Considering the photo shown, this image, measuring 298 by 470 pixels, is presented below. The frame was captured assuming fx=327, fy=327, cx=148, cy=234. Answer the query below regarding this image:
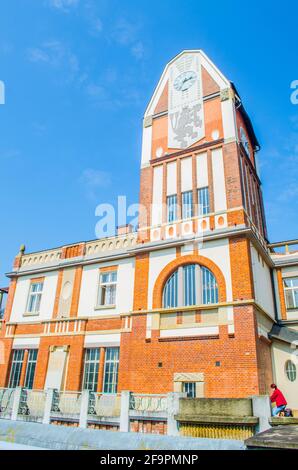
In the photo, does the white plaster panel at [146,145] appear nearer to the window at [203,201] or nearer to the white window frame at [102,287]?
the window at [203,201]

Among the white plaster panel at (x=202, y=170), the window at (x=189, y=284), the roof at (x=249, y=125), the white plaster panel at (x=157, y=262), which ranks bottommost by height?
the window at (x=189, y=284)

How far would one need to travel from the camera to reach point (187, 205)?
19531 mm

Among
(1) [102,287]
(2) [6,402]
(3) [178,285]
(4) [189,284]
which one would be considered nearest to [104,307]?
(1) [102,287]

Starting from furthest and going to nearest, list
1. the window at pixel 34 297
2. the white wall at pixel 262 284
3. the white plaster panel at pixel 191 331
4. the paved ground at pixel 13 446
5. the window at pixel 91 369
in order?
the window at pixel 34 297 < the window at pixel 91 369 < the white wall at pixel 262 284 < the white plaster panel at pixel 191 331 < the paved ground at pixel 13 446

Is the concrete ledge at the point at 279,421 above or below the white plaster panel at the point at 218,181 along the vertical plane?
below

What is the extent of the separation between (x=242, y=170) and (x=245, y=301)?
8.47 metres

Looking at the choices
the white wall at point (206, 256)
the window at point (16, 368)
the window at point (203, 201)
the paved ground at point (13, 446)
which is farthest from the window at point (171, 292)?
the paved ground at point (13, 446)

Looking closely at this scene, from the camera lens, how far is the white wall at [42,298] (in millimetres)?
22297

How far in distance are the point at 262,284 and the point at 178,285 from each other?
4930 mm

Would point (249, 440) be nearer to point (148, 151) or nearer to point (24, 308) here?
point (148, 151)

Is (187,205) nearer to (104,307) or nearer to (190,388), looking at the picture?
(104,307)

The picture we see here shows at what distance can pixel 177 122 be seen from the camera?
22.4 meters

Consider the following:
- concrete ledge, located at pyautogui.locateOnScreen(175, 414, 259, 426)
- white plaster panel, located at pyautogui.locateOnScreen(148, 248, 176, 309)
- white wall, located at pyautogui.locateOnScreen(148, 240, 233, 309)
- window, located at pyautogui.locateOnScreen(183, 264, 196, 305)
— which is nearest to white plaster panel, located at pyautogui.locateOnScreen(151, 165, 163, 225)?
white plaster panel, located at pyautogui.locateOnScreen(148, 248, 176, 309)

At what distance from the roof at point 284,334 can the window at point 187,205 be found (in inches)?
311
